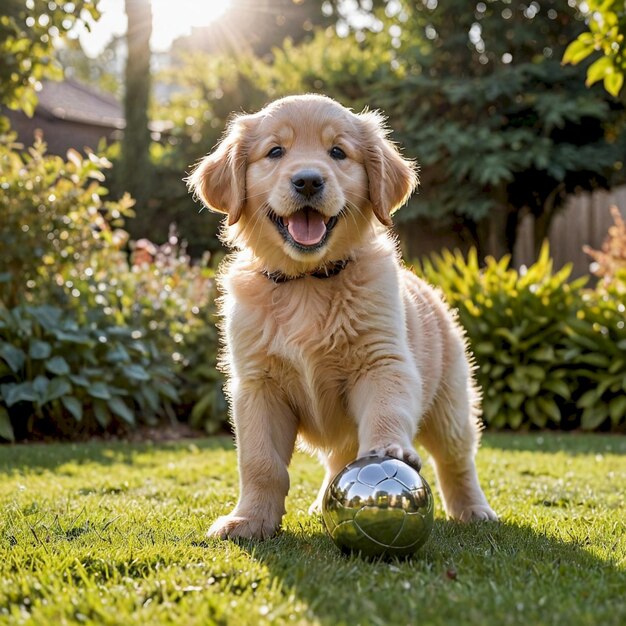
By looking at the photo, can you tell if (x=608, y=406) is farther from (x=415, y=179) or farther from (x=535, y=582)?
(x=535, y=582)

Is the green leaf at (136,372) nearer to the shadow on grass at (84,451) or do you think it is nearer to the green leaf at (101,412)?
the green leaf at (101,412)

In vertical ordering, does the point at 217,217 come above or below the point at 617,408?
above

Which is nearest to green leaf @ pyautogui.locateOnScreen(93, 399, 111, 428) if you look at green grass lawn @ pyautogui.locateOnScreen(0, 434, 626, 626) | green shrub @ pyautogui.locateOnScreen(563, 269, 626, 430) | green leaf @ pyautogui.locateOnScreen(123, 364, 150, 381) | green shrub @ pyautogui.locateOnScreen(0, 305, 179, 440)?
green shrub @ pyautogui.locateOnScreen(0, 305, 179, 440)

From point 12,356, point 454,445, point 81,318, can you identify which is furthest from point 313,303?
point 81,318

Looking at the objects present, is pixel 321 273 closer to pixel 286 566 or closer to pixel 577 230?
pixel 286 566

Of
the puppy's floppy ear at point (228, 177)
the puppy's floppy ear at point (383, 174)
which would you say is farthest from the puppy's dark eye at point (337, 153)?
the puppy's floppy ear at point (228, 177)

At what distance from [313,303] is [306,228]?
32 centimetres

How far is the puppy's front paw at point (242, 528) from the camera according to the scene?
10.2 feet

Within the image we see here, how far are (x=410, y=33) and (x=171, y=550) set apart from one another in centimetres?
1583

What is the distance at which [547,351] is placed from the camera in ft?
26.7

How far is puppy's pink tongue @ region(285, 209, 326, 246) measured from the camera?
3363 mm

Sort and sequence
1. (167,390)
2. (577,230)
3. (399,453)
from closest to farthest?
(399,453)
(167,390)
(577,230)

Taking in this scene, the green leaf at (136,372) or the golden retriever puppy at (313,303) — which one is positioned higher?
the golden retriever puppy at (313,303)

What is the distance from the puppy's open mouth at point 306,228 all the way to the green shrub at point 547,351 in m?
5.11
